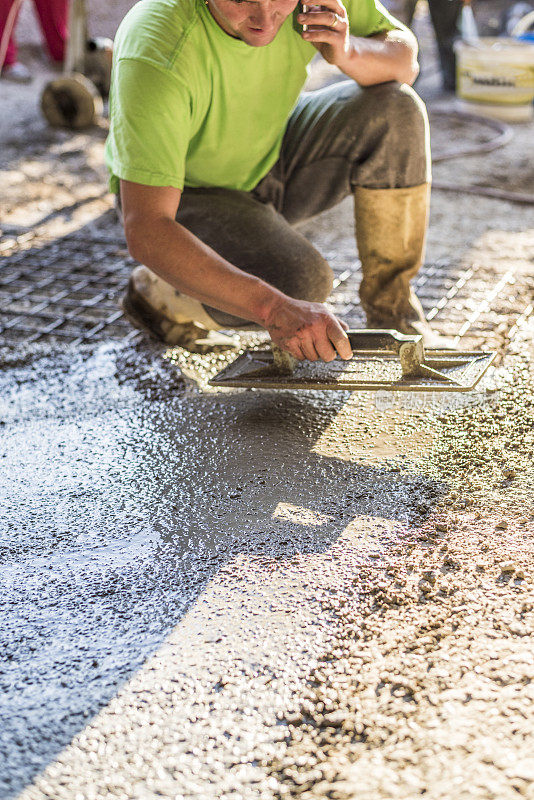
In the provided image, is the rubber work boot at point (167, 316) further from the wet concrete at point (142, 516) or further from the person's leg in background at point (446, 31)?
the person's leg in background at point (446, 31)

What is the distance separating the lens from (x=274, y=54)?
2002 mm

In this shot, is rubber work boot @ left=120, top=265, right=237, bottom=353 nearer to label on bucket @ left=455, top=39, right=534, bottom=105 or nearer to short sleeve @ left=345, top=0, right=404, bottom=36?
short sleeve @ left=345, top=0, right=404, bottom=36

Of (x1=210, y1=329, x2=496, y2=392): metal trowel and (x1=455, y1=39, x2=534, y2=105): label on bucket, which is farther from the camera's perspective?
(x1=455, y1=39, x2=534, y2=105): label on bucket

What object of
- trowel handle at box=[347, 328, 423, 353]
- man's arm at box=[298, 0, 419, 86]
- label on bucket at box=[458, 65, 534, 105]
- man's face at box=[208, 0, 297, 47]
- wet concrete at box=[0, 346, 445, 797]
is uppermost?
man's face at box=[208, 0, 297, 47]

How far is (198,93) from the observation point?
1.88 m

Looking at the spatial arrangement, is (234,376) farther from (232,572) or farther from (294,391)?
(232,572)

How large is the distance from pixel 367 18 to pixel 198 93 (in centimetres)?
52

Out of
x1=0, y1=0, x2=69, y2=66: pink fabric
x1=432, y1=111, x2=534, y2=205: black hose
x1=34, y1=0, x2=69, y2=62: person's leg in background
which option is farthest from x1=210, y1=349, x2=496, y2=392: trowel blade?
x1=34, y1=0, x2=69, y2=62: person's leg in background

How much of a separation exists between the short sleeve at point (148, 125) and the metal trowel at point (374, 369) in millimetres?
443

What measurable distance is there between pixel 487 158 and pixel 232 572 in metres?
3.25

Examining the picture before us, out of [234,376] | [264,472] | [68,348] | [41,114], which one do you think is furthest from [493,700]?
[41,114]

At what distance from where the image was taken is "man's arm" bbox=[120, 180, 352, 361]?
5.56ft

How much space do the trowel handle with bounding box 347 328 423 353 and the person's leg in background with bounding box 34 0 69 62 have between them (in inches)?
210

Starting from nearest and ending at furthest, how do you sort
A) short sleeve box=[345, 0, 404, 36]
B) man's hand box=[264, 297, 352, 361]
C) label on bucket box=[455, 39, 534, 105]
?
man's hand box=[264, 297, 352, 361] → short sleeve box=[345, 0, 404, 36] → label on bucket box=[455, 39, 534, 105]
